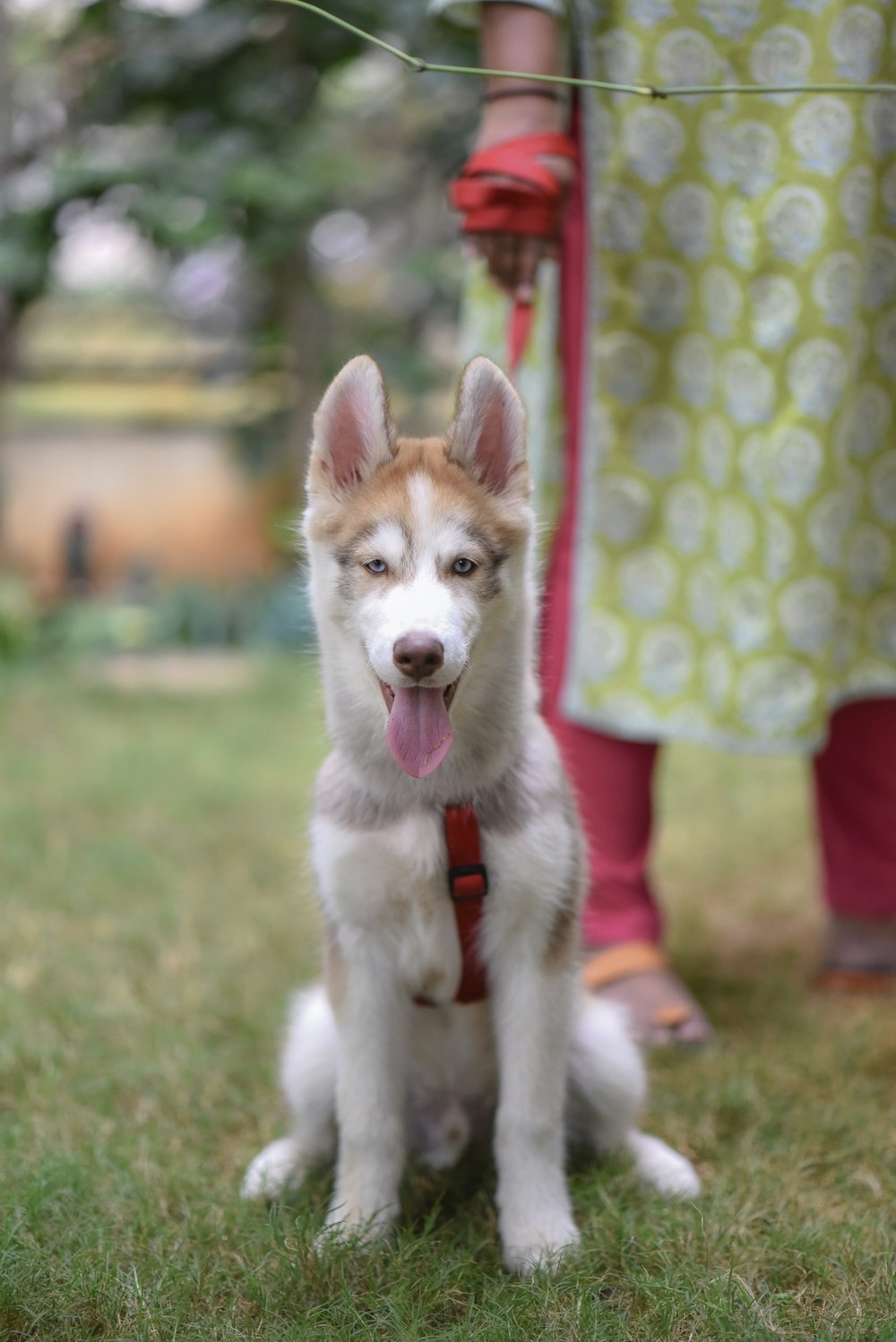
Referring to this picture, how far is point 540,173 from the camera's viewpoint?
7.34ft

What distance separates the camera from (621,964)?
111 inches

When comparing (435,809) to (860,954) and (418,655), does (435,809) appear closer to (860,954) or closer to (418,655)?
(418,655)

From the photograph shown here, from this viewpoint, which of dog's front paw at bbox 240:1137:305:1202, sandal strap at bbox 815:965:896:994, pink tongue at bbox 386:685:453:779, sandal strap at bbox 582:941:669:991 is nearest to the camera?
pink tongue at bbox 386:685:453:779

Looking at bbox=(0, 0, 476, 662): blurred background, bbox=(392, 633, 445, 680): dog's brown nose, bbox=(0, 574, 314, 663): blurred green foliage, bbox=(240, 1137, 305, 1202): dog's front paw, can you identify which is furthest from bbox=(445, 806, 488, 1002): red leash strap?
bbox=(0, 574, 314, 663): blurred green foliage

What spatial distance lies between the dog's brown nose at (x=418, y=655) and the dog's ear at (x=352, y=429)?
0.33m

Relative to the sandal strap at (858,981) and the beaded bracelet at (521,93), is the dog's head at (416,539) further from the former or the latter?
the sandal strap at (858,981)

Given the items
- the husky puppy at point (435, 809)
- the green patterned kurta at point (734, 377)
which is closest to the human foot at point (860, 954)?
the green patterned kurta at point (734, 377)

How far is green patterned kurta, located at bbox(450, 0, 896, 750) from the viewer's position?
8.03 feet

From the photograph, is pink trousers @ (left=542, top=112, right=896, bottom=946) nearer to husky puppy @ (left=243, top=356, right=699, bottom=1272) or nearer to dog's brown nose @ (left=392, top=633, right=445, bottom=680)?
husky puppy @ (left=243, top=356, right=699, bottom=1272)

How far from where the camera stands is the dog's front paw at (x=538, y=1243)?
5.93ft

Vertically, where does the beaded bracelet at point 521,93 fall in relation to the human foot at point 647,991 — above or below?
above

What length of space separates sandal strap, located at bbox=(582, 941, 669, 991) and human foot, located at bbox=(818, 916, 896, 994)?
488 mm

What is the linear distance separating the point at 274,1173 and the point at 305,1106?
0.36ft

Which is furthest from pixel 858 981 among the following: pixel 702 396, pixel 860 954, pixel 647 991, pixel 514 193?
pixel 514 193
